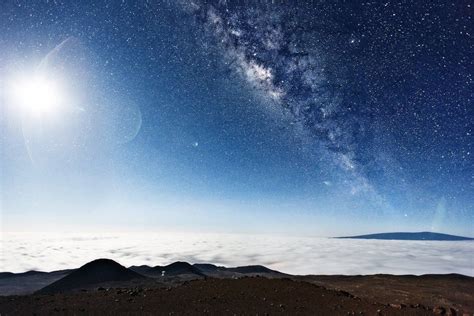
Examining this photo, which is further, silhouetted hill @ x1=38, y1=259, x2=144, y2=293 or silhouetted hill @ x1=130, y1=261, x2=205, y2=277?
silhouetted hill @ x1=130, y1=261, x2=205, y2=277

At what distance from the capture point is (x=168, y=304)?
48.5ft

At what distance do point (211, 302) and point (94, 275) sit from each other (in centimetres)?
2251

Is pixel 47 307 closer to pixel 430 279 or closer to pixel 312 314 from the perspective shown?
pixel 312 314

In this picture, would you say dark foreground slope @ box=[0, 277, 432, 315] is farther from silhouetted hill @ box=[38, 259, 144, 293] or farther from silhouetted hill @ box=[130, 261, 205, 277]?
silhouetted hill @ box=[130, 261, 205, 277]

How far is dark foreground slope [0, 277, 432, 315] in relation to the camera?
46.6 ft

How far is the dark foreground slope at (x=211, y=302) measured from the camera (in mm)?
14195

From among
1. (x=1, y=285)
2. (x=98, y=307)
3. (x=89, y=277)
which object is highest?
(x=98, y=307)

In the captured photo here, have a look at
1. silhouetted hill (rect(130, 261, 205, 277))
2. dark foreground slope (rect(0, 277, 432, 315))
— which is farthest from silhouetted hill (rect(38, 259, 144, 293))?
dark foreground slope (rect(0, 277, 432, 315))

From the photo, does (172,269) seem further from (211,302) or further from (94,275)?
(211,302)

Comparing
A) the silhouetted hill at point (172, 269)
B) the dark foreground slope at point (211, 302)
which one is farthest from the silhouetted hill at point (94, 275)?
the dark foreground slope at point (211, 302)

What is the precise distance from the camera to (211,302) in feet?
49.4

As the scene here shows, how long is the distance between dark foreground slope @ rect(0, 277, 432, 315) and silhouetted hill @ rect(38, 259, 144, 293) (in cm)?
1375

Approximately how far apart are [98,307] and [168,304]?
123 inches

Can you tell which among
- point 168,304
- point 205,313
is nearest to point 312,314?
point 205,313
